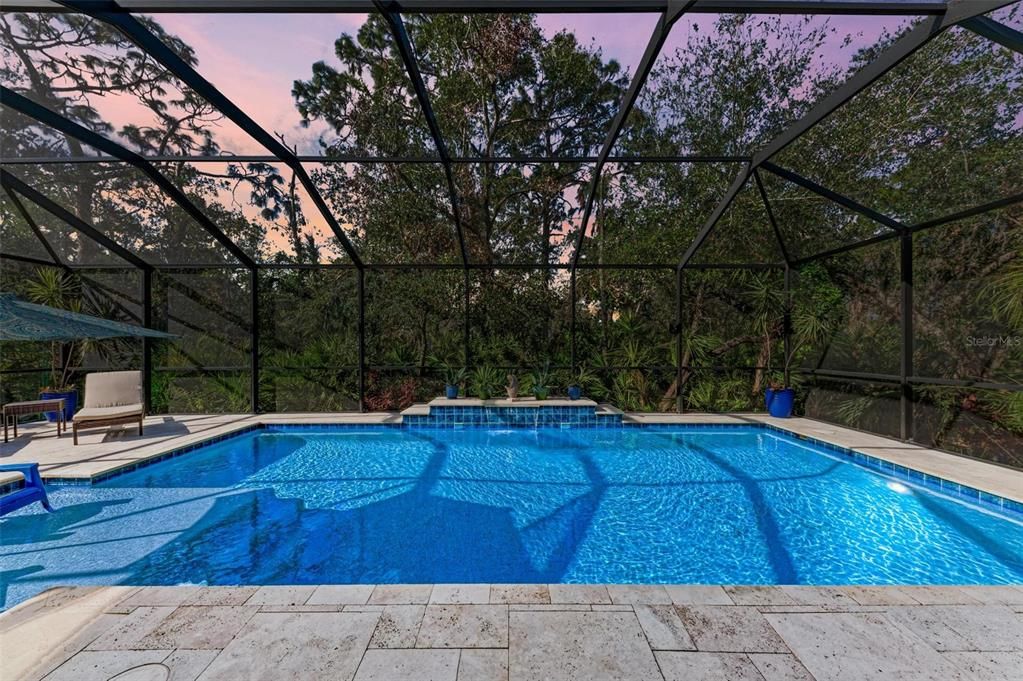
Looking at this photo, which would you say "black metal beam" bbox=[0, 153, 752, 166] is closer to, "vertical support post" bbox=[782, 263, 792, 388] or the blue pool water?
"vertical support post" bbox=[782, 263, 792, 388]

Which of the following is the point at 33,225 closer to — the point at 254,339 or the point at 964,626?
the point at 254,339

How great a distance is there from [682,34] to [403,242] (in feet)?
23.2

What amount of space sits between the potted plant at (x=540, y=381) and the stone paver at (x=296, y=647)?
20.0 ft

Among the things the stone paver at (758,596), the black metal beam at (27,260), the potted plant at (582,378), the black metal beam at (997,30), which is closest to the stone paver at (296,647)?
the stone paver at (758,596)

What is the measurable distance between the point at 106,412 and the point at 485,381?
227 inches

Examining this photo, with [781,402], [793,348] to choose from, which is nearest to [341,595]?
[781,402]

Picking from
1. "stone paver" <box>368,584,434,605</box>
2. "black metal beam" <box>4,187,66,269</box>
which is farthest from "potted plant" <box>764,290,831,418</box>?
"black metal beam" <box>4,187,66,269</box>

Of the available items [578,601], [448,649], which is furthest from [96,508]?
[578,601]

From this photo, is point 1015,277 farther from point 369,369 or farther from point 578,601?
point 369,369

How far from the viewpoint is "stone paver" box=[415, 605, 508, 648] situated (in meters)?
1.98

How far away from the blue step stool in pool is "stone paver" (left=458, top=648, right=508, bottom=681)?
3.56 meters

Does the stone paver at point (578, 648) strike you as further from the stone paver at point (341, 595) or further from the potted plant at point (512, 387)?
the potted plant at point (512, 387)

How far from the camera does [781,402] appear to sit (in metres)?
7.80

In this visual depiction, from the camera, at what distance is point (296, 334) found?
877 cm
